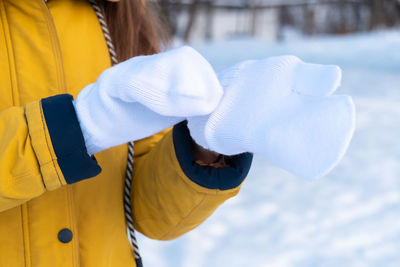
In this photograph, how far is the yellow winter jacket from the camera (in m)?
0.49

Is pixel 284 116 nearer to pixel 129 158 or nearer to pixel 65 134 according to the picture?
pixel 65 134

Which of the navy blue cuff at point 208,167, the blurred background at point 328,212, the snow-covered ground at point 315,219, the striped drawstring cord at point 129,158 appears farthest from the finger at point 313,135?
the snow-covered ground at point 315,219

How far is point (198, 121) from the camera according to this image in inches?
20.6

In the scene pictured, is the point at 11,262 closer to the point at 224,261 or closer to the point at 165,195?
the point at 165,195

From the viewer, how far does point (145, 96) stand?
457 mm

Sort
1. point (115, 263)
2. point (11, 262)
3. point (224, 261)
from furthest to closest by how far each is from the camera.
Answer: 1. point (224, 261)
2. point (115, 263)
3. point (11, 262)

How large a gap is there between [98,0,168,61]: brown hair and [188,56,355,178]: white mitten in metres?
→ 0.34

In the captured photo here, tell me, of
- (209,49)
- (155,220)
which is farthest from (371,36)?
(155,220)

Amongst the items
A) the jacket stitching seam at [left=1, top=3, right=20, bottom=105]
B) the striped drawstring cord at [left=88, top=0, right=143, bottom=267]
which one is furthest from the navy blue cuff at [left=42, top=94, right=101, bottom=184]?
the striped drawstring cord at [left=88, top=0, right=143, bottom=267]

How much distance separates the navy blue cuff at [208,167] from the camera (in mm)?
604

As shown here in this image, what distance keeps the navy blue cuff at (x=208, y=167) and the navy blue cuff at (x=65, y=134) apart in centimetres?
14

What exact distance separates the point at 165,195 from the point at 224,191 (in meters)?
0.12

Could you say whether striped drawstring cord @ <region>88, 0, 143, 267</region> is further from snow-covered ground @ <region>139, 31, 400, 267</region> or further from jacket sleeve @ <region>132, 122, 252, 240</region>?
snow-covered ground @ <region>139, 31, 400, 267</region>

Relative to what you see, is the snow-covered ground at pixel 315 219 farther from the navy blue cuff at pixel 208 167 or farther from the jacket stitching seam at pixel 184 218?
the navy blue cuff at pixel 208 167
